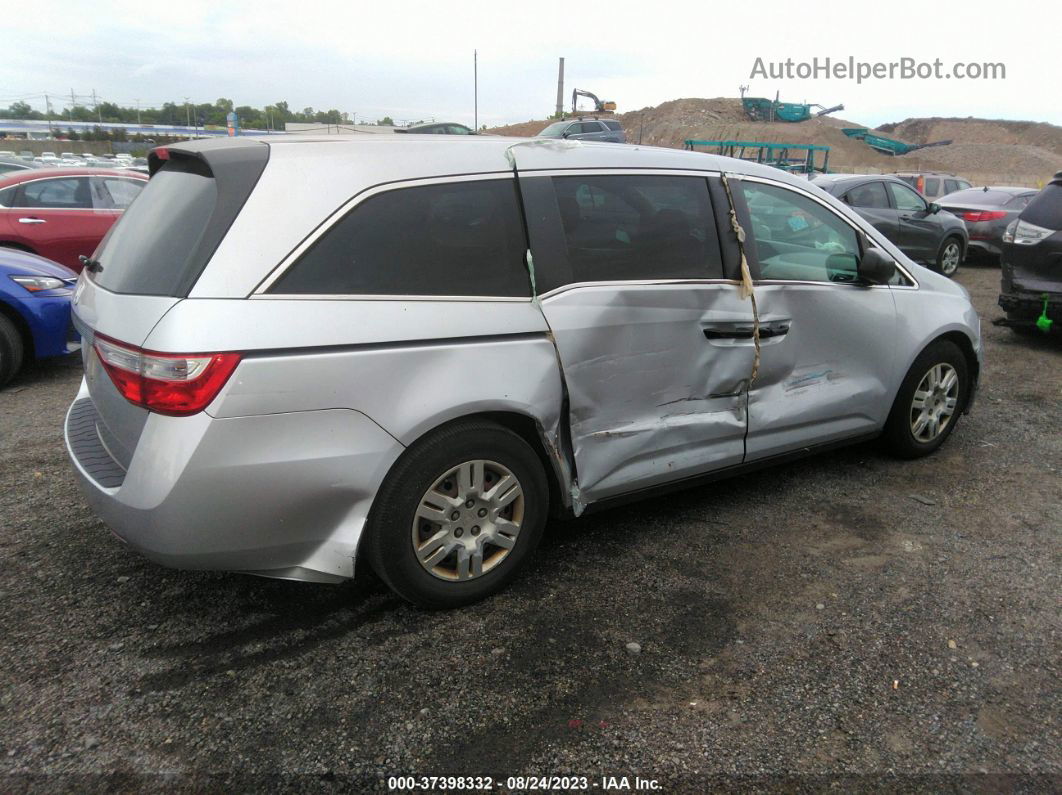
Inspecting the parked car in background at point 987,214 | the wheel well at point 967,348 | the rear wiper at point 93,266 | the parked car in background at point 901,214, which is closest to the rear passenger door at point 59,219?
the rear wiper at point 93,266

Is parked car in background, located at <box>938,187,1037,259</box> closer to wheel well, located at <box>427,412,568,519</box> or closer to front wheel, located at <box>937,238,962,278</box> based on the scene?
front wheel, located at <box>937,238,962,278</box>

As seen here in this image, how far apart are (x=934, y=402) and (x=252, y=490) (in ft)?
12.9

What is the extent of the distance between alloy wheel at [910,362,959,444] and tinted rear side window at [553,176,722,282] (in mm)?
1794

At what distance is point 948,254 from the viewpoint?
12453mm

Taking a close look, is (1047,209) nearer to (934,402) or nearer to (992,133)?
(934,402)

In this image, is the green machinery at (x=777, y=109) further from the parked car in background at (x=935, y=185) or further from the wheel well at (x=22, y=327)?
the wheel well at (x=22, y=327)

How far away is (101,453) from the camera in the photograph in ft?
9.35

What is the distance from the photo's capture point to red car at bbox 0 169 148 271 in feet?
26.8

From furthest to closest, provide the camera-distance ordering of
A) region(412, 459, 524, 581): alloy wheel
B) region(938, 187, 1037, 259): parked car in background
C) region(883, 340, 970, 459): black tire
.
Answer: region(938, 187, 1037, 259): parked car in background, region(883, 340, 970, 459): black tire, region(412, 459, 524, 581): alloy wheel


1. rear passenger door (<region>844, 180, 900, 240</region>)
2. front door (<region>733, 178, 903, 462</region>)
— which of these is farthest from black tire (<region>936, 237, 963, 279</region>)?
front door (<region>733, 178, 903, 462</region>)

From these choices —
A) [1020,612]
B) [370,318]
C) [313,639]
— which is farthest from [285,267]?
[1020,612]

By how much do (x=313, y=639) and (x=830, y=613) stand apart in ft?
6.57

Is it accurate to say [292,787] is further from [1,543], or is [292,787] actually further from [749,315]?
[749,315]

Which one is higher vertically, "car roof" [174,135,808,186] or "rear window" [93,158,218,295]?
"car roof" [174,135,808,186]
